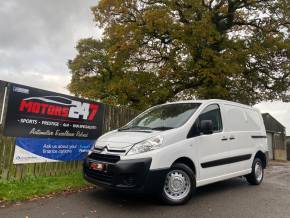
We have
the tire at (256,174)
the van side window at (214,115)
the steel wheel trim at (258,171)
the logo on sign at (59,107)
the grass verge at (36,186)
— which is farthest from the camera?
the steel wheel trim at (258,171)

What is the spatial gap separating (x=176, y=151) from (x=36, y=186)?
3332mm

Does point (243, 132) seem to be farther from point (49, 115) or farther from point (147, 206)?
point (49, 115)

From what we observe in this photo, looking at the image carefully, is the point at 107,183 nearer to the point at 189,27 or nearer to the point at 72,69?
the point at 189,27

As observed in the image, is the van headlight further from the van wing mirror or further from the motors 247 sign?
the motors 247 sign

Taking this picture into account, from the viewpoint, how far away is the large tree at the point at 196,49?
16031mm

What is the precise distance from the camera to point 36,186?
A: 6613mm

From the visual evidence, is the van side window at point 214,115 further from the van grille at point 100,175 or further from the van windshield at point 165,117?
the van grille at point 100,175

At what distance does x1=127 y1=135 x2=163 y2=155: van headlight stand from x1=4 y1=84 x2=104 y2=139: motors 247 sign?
3253mm

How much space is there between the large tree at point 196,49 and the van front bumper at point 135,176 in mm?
11354

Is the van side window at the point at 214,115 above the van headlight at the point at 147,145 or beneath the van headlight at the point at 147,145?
above

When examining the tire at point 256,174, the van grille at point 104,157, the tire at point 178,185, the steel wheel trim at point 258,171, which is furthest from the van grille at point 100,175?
the steel wheel trim at point 258,171

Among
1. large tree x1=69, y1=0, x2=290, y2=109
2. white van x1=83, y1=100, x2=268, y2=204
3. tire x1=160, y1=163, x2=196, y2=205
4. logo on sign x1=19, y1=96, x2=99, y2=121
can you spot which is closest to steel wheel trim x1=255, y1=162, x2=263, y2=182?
white van x1=83, y1=100, x2=268, y2=204

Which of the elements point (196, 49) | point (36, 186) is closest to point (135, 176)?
point (36, 186)

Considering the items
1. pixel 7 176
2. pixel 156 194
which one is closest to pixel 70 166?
pixel 7 176
